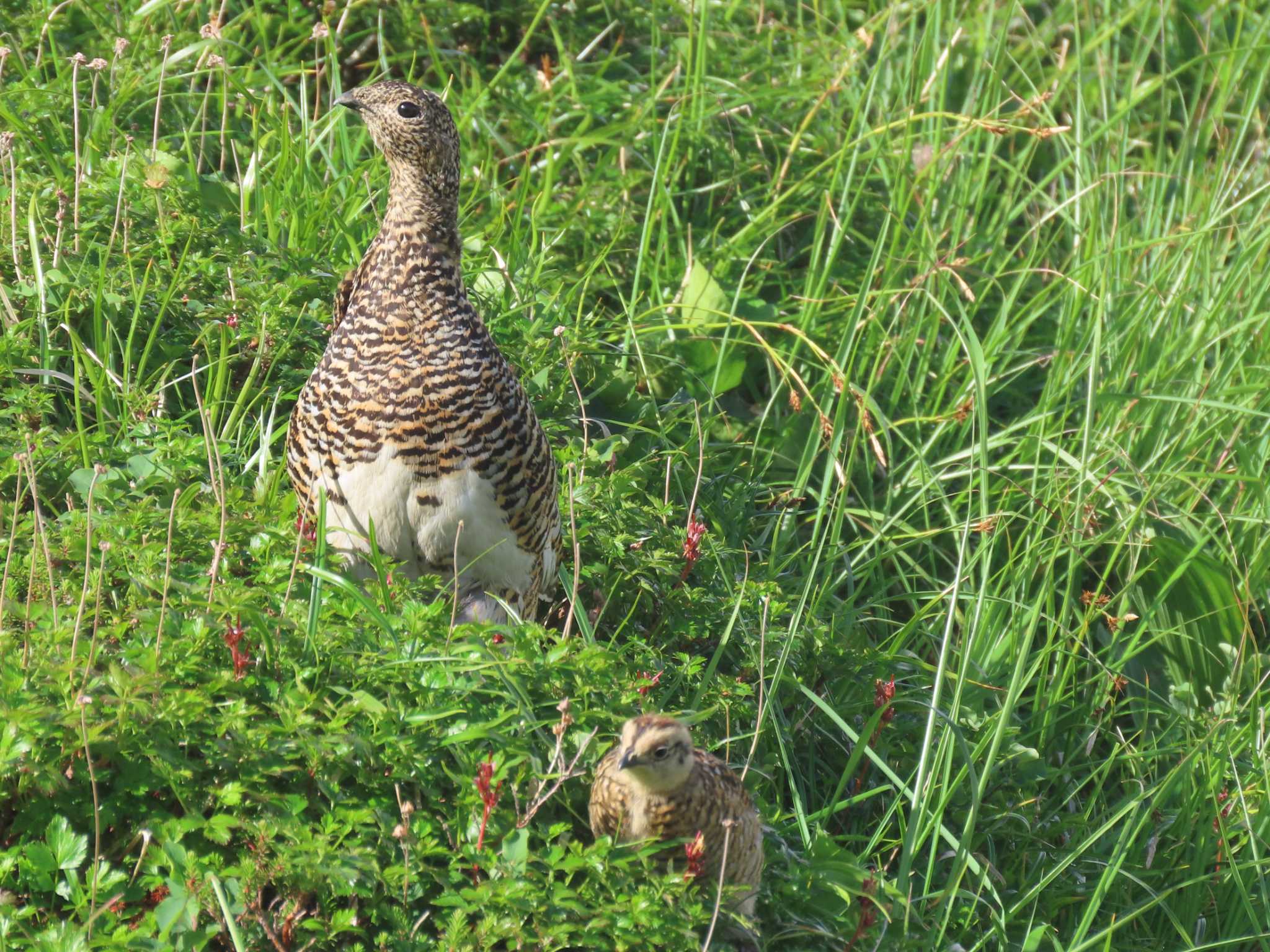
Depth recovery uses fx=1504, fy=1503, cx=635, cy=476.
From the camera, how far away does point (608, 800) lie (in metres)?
3.05

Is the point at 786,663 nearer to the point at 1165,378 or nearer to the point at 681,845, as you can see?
the point at 681,845

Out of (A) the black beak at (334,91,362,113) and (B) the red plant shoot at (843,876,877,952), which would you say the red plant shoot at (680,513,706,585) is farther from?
(A) the black beak at (334,91,362,113)

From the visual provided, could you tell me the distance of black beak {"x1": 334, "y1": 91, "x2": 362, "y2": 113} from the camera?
3.97m

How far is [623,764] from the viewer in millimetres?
2887

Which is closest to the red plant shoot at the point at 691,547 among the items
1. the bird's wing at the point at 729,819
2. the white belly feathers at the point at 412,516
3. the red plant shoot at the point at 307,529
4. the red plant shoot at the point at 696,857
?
the white belly feathers at the point at 412,516

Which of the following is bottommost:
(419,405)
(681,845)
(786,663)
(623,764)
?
(786,663)

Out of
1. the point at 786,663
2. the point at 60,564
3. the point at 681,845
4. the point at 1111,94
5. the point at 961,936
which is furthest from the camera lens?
the point at 1111,94

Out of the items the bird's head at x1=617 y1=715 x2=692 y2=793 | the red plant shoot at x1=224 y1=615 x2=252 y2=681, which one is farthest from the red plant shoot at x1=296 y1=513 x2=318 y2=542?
the bird's head at x1=617 y1=715 x2=692 y2=793

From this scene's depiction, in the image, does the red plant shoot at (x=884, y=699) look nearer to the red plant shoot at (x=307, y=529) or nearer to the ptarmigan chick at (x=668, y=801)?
the ptarmigan chick at (x=668, y=801)

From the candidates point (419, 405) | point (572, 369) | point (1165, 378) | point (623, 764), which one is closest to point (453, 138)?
point (419, 405)

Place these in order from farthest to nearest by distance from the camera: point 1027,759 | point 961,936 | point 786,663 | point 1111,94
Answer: point 1111,94 → point 1027,759 → point 786,663 → point 961,936

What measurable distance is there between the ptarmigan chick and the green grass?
0.35 feet

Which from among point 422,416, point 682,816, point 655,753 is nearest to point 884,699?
point 682,816

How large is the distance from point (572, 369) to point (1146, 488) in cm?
181
